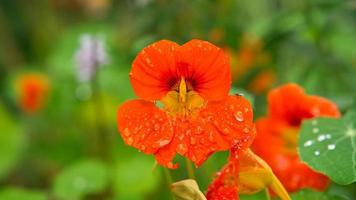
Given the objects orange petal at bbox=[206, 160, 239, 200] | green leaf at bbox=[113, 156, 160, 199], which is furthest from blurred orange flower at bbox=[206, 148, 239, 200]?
green leaf at bbox=[113, 156, 160, 199]

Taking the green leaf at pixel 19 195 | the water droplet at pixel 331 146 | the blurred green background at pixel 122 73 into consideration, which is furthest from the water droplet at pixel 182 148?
the green leaf at pixel 19 195

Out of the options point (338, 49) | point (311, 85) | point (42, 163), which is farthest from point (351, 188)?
point (42, 163)

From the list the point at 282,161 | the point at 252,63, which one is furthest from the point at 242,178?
the point at 252,63

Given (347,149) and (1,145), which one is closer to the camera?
(347,149)

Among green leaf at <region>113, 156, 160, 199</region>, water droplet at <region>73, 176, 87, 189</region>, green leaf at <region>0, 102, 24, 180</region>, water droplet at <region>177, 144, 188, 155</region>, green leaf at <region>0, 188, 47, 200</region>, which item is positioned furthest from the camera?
green leaf at <region>0, 102, 24, 180</region>

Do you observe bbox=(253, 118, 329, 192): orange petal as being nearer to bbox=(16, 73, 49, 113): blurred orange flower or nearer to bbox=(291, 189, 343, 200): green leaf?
bbox=(291, 189, 343, 200): green leaf

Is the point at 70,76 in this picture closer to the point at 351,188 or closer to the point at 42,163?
the point at 42,163

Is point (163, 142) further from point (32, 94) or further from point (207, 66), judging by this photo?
point (32, 94)
